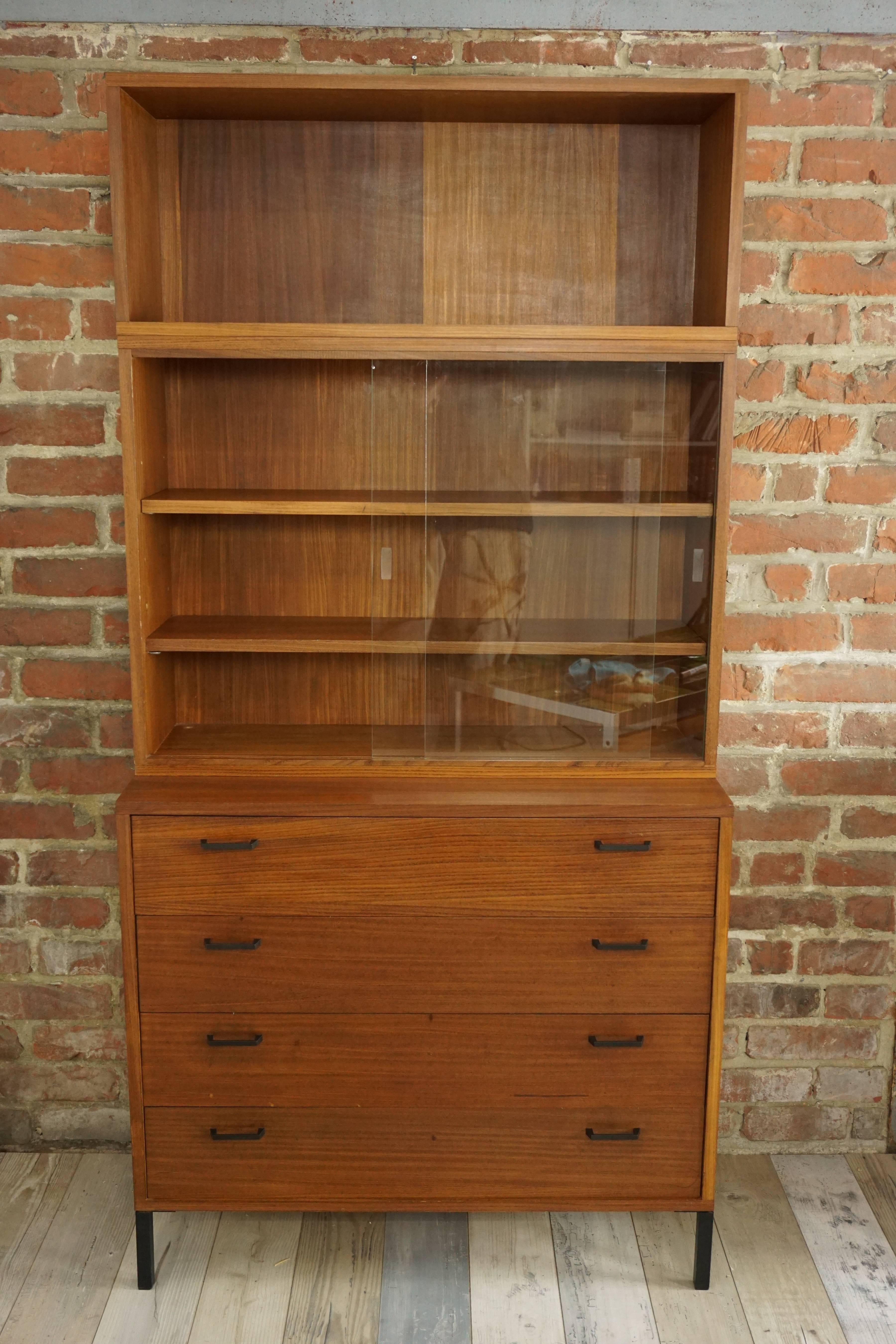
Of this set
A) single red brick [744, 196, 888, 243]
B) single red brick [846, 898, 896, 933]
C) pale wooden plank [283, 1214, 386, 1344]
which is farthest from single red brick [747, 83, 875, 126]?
pale wooden plank [283, 1214, 386, 1344]

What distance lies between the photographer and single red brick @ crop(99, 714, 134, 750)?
2387 millimetres

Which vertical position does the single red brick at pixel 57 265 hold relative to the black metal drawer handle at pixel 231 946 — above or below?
above

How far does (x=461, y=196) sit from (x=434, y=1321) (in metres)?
2.11

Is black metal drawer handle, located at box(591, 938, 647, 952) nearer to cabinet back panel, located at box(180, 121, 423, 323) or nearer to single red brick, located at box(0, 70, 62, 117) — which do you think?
cabinet back panel, located at box(180, 121, 423, 323)

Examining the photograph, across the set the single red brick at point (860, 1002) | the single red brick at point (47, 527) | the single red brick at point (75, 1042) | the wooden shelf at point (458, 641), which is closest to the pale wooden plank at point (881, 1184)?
the single red brick at point (860, 1002)

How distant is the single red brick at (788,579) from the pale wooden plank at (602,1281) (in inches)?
53.4

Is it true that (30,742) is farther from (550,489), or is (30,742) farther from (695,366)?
(695,366)

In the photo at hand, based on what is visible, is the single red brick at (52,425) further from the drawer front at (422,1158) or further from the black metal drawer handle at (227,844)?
the drawer front at (422,1158)

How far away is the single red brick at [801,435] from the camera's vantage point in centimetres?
228

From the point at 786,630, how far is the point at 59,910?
1.71 meters

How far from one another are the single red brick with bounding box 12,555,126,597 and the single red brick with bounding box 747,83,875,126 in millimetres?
1580

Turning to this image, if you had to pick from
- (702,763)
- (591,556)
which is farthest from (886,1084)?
(591,556)

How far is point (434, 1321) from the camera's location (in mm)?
1999

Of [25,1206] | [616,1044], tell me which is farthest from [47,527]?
[616,1044]
